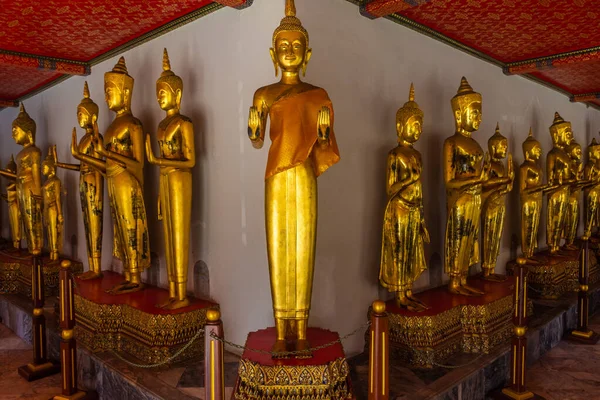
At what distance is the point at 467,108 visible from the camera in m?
4.34

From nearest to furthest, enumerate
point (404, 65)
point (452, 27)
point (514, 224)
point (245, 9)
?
point (245, 9) → point (404, 65) → point (452, 27) → point (514, 224)

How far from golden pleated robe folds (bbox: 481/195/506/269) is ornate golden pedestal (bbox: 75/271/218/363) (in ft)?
10.6

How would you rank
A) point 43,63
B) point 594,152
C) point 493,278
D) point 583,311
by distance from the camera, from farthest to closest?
point 594,152 → point 43,63 → point 583,311 → point 493,278

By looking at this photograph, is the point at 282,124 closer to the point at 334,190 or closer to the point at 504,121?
the point at 334,190

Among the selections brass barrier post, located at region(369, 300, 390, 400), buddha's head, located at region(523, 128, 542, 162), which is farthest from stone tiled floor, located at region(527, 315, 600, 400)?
buddha's head, located at region(523, 128, 542, 162)

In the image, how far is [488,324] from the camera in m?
4.06

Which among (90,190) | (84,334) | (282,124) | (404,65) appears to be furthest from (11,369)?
(404,65)

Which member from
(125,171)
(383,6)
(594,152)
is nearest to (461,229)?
(383,6)

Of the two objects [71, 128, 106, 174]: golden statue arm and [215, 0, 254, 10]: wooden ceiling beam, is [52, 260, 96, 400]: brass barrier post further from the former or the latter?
[215, 0, 254, 10]: wooden ceiling beam

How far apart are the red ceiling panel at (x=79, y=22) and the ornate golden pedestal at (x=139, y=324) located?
2.74 metres

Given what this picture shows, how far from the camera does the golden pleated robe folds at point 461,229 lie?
4371mm

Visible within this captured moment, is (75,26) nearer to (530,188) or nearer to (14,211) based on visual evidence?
(14,211)

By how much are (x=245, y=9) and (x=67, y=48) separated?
115 inches

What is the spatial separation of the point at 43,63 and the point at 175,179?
11.0ft
